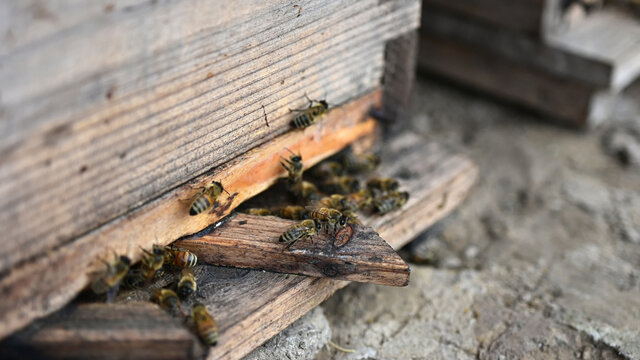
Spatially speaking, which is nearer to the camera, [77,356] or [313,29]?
[77,356]

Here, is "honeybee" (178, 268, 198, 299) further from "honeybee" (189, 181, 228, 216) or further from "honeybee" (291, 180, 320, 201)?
"honeybee" (291, 180, 320, 201)

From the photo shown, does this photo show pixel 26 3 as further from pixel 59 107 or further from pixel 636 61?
pixel 636 61

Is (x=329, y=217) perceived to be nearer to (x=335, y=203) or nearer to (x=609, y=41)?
(x=335, y=203)

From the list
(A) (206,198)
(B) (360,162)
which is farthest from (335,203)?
(A) (206,198)

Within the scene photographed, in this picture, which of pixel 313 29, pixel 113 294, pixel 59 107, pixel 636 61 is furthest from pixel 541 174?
pixel 59 107

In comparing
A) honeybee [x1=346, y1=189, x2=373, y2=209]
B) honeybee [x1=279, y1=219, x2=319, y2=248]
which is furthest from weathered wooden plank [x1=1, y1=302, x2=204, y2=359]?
honeybee [x1=346, y1=189, x2=373, y2=209]
